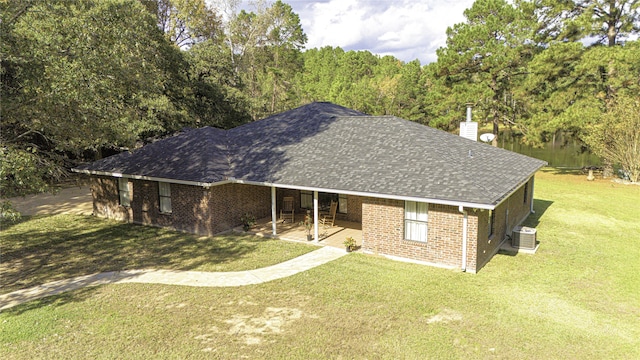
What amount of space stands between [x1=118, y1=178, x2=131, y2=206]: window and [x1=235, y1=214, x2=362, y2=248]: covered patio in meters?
6.11

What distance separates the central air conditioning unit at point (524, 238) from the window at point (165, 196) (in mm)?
13554

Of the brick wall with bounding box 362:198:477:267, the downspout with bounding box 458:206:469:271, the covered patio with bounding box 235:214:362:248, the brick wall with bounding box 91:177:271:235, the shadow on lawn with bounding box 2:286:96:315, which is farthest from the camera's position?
the brick wall with bounding box 91:177:271:235

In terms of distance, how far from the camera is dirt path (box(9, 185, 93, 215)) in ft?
68.4

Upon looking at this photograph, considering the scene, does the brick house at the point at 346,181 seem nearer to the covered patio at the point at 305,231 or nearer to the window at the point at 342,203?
the window at the point at 342,203

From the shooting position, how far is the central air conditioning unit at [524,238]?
13000 millimetres

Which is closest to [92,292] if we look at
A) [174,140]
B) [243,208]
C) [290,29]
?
[243,208]

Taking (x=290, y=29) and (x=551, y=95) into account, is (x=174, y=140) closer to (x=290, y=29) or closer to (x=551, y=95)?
(x=551, y=95)

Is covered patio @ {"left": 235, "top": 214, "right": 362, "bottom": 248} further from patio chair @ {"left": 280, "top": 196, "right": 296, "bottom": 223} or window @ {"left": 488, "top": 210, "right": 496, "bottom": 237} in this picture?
window @ {"left": 488, "top": 210, "right": 496, "bottom": 237}

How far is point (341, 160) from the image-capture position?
14672 mm

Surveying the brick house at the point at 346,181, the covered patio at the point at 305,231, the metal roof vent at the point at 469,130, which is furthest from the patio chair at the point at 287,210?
the metal roof vent at the point at 469,130

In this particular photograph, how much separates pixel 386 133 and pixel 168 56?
18.4 meters

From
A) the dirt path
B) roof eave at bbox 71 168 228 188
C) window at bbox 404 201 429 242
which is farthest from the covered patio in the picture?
the dirt path

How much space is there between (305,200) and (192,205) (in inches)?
216

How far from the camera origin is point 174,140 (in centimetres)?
1942
